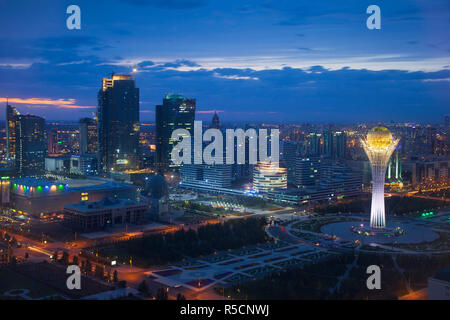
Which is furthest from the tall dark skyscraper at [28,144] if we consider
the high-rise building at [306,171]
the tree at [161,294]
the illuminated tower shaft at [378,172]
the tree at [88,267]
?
the tree at [161,294]

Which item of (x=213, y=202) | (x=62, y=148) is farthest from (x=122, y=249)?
(x=62, y=148)

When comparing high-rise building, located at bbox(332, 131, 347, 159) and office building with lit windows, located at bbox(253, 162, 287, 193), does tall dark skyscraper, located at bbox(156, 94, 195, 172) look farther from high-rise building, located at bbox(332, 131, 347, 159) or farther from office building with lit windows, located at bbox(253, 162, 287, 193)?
high-rise building, located at bbox(332, 131, 347, 159)

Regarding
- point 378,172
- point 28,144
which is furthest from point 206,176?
point 28,144

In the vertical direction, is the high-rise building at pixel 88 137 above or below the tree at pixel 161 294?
above

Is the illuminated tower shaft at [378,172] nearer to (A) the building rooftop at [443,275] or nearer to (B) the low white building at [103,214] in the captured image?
(A) the building rooftop at [443,275]

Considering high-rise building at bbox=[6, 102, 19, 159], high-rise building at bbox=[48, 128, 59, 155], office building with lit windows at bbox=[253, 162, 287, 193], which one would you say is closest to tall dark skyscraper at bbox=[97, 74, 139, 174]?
high-rise building at bbox=[6, 102, 19, 159]

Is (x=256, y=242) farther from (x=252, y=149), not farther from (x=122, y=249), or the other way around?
(x=252, y=149)
